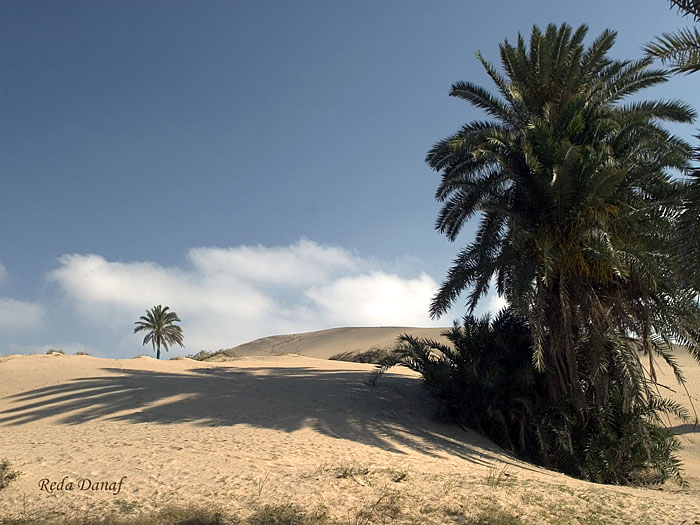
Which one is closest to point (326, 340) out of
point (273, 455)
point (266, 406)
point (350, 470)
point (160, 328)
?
point (160, 328)

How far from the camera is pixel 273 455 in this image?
9.83 m

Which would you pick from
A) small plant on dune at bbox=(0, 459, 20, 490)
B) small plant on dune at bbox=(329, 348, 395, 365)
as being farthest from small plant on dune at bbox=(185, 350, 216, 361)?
small plant on dune at bbox=(0, 459, 20, 490)

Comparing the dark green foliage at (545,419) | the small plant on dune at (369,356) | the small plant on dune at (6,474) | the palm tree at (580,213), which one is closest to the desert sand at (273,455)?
the small plant on dune at (6,474)

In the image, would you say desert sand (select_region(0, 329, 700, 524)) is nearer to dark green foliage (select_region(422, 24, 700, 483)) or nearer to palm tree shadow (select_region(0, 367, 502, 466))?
palm tree shadow (select_region(0, 367, 502, 466))

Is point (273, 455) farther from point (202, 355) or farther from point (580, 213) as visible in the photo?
point (202, 355)

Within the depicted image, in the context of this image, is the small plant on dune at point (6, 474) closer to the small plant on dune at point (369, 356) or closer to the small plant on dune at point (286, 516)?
the small plant on dune at point (286, 516)

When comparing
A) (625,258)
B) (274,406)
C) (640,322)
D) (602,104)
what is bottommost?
(274,406)

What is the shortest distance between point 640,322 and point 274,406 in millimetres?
10132

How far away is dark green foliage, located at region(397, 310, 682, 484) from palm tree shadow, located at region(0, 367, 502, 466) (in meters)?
0.87

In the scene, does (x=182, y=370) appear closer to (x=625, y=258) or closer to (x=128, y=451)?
(x=128, y=451)

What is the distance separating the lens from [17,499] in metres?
7.85

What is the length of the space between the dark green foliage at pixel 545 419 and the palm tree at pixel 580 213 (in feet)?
1.18


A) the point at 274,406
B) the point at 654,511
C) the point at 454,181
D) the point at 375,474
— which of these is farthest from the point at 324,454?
the point at 454,181

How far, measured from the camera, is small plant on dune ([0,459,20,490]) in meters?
8.36
